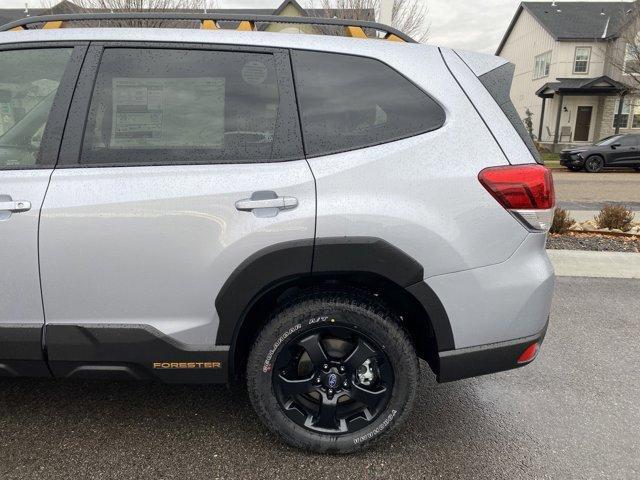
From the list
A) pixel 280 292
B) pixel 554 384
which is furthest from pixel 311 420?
pixel 554 384

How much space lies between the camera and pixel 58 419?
8.68 feet

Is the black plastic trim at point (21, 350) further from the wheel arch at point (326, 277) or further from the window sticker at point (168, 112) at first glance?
the window sticker at point (168, 112)

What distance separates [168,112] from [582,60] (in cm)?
3323

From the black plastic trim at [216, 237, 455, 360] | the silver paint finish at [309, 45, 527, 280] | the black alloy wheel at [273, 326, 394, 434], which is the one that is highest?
the silver paint finish at [309, 45, 527, 280]

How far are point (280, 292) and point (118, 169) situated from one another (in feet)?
2.90

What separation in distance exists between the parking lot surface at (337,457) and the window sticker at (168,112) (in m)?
1.43

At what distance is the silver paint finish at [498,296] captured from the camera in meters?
2.18

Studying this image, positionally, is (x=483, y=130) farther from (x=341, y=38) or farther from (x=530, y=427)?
(x=530, y=427)

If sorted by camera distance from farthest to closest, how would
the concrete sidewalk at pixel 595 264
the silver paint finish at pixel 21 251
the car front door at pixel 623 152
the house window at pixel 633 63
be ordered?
the house window at pixel 633 63 → the car front door at pixel 623 152 → the concrete sidewalk at pixel 595 264 → the silver paint finish at pixel 21 251

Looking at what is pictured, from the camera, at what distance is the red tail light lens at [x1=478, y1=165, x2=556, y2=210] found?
7.11 ft

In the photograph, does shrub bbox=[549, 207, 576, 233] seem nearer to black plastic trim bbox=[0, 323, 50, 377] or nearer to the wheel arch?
the wheel arch

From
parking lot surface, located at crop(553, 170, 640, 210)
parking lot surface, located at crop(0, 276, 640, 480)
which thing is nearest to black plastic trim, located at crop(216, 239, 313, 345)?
parking lot surface, located at crop(0, 276, 640, 480)

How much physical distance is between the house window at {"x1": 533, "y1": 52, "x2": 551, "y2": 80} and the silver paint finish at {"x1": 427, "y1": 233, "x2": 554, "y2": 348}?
32.6 m

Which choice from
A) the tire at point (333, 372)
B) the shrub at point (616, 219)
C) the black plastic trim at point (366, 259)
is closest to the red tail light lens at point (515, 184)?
the black plastic trim at point (366, 259)
